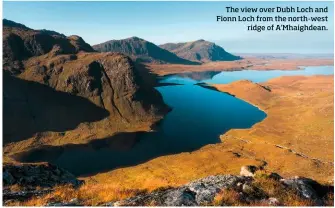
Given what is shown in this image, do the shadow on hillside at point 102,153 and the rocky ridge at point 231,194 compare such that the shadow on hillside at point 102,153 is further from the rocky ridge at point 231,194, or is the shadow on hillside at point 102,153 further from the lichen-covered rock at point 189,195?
the lichen-covered rock at point 189,195

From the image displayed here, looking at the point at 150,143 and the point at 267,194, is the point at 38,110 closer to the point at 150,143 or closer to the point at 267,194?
the point at 150,143

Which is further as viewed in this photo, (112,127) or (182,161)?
(112,127)

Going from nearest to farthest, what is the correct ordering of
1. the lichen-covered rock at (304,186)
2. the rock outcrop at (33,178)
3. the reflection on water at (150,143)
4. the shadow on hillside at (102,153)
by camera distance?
the lichen-covered rock at (304,186)
the rock outcrop at (33,178)
the shadow on hillside at (102,153)
the reflection on water at (150,143)

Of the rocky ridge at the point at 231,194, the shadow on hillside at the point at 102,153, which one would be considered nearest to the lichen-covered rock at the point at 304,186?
the rocky ridge at the point at 231,194

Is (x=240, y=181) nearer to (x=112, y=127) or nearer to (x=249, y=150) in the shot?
(x=249, y=150)

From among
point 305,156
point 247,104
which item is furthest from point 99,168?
point 247,104

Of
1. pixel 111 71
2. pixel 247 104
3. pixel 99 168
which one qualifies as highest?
pixel 111 71

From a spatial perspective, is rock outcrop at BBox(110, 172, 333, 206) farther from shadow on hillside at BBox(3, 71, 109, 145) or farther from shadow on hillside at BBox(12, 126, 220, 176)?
shadow on hillside at BBox(3, 71, 109, 145)

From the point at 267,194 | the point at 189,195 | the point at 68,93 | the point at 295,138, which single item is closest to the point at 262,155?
the point at 295,138
